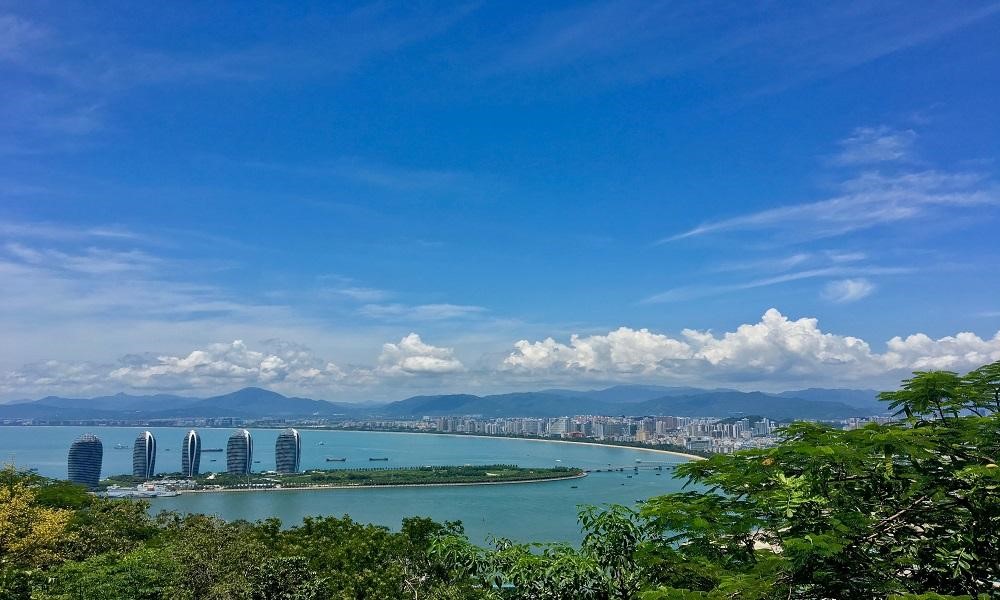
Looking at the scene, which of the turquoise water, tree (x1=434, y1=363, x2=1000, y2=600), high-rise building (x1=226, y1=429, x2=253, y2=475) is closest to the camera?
tree (x1=434, y1=363, x2=1000, y2=600)

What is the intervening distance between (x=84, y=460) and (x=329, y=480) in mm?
18739

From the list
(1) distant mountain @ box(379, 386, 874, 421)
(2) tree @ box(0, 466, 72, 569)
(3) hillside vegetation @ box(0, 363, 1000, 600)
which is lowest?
(1) distant mountain @ box(379, 386, 874, 421)

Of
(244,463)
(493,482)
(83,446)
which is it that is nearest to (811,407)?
(493,482)

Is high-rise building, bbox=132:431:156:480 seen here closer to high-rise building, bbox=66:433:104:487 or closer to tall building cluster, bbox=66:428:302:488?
tall building cluster, bbox=66:428:302:488

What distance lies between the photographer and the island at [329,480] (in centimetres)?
4238

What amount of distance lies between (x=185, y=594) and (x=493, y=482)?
128 feet

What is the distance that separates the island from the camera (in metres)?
42.4

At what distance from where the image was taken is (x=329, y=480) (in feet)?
146

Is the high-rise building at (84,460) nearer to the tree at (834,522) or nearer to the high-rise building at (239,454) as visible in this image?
the high-rise building at (239,454)

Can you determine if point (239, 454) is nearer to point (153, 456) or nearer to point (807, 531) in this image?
point (153, 456)

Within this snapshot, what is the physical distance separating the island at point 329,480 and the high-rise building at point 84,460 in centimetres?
134

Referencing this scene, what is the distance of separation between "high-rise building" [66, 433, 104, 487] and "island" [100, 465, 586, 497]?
1.34 meters

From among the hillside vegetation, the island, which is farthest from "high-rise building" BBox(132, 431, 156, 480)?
the hillside vegetation

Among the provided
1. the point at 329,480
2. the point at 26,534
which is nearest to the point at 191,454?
the point at 329,480
